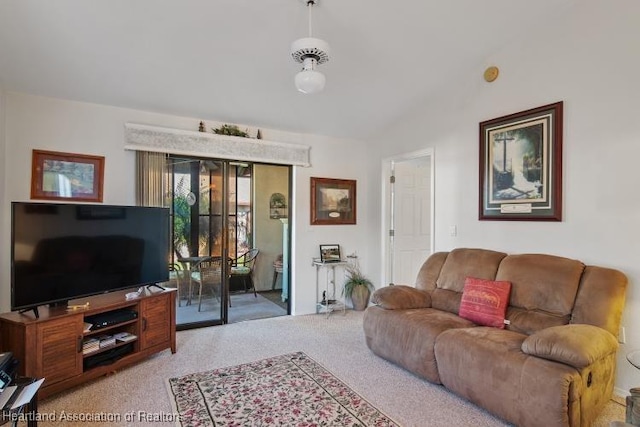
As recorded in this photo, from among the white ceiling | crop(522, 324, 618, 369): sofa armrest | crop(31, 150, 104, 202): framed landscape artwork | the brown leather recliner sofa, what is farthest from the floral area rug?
the white ceiling

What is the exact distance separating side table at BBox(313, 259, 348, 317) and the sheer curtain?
2.09 m

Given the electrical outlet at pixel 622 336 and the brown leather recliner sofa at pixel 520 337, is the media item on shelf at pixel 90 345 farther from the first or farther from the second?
the electrical outlet at pixel 622 336

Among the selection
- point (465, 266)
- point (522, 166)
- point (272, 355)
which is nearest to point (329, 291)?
point (272, 355)

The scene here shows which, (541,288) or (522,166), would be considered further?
(522,166)

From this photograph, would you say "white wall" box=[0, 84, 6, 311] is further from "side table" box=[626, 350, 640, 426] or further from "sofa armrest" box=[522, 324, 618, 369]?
"side table" box=[626, 350, 640, 426]

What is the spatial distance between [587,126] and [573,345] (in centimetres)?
176

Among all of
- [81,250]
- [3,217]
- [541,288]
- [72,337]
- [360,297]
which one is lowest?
[360,297]

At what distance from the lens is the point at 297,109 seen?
4.05 meters

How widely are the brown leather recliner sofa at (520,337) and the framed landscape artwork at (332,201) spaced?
1.75m

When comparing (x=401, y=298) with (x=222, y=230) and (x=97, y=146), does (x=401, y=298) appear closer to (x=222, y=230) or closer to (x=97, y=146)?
(x=222, y=230)

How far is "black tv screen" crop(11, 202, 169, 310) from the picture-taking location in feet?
7.77

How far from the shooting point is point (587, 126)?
2725 mm

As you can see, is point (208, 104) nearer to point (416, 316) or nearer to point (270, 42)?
point (270, 42)

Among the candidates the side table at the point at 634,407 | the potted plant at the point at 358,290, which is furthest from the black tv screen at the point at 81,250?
the side table at the point at 634,407
